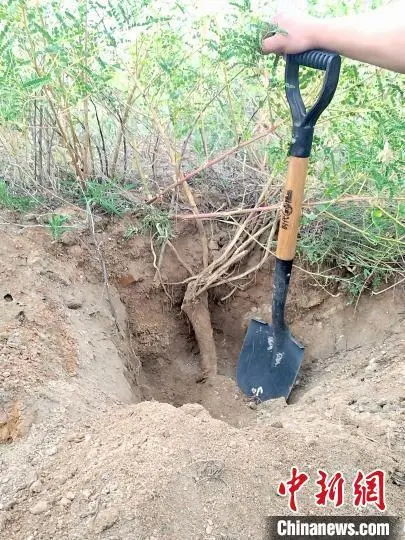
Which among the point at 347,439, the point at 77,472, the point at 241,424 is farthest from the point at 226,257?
the point at 77,472

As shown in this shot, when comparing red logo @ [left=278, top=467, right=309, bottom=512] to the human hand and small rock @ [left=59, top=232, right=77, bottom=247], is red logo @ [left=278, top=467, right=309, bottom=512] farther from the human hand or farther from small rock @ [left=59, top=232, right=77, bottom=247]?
small rock @ [left=59, top=232, right=77, bottom=247]

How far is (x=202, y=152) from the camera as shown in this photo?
2650 millimetres

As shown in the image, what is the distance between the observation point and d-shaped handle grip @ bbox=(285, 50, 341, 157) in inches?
63.4

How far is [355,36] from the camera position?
1422mm

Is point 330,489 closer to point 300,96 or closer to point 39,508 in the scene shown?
point 39,508

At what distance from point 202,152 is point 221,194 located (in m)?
0.28

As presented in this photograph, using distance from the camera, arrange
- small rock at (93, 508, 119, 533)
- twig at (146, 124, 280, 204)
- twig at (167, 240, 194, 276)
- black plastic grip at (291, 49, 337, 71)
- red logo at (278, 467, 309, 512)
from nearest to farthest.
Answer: small rock at (93, 508, 119, 533) < red logo at (278, 467, 309, 512) < black plastic grip at (291, 49, 337, 71) < twig at (146, 124, 280, 204) < twig at (167, 240, 194, 276)

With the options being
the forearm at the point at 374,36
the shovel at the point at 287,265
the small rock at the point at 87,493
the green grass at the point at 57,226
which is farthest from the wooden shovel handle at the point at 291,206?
the small rock at the point at 87,493

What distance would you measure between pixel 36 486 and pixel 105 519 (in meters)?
0.23

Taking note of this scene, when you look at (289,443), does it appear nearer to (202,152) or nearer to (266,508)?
(266,508)

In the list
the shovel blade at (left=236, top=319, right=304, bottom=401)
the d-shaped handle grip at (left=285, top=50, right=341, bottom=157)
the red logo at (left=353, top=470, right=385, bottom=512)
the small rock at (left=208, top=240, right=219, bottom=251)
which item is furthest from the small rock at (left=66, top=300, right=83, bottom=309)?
the red logo at (left=353, top=470, right=385, bottom=512)

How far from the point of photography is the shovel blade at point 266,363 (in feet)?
8.11

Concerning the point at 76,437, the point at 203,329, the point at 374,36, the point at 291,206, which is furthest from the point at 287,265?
the point at 76,437

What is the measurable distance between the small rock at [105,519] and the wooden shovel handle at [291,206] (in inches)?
52.0
